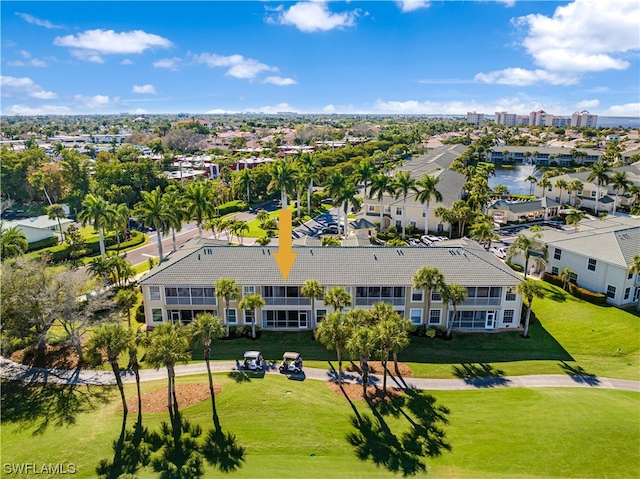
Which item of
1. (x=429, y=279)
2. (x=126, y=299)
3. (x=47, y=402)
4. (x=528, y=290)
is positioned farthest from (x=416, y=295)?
(x=47, y=402)

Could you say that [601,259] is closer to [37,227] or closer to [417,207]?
[417,207]

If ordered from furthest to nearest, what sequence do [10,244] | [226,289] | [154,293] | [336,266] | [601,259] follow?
1. [10,244]
2. [601,259]
3. [336,266]
4. [154,293]
5. [226,289]

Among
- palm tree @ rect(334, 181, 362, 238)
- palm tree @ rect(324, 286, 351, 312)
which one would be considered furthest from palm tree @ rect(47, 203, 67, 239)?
palm tree @ rect(324, 286, 351, 312)

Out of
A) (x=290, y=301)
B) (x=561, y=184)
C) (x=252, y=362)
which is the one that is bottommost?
(x=252, y=362)

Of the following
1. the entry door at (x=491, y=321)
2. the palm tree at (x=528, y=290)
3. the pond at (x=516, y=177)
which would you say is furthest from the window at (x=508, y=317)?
the pond at (x=516, y=177)

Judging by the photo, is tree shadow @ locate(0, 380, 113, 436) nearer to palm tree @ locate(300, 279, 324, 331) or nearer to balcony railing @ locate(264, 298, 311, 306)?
balcony railing @ locate(264, 298, 311, 306)

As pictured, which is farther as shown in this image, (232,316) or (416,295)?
(232,316)
